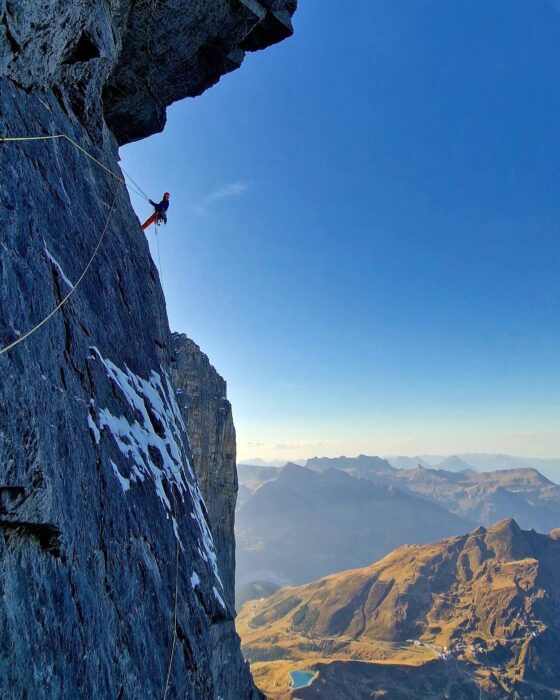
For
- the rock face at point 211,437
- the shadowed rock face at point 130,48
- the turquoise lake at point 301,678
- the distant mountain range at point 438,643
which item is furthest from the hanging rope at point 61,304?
the turquoise lake at point 301,678

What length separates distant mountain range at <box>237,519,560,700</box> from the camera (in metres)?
125

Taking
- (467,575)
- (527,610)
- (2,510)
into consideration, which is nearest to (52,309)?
(2,510)

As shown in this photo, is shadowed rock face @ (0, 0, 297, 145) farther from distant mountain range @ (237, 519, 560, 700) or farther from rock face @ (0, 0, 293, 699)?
distant mountain range @ (237, 519, 560, 700)

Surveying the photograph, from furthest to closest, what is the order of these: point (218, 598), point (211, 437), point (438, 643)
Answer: point (438, 643)
point (211, 437)
point (218, 598)

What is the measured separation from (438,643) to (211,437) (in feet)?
532

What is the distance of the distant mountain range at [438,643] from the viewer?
124938 millimetres

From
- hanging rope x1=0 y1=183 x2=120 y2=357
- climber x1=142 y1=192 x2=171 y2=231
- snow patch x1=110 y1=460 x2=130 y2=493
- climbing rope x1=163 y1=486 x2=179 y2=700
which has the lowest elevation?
climbing rope x1=163 y1=486 x2=179 y2=700

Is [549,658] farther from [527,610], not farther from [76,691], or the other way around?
[76,691]

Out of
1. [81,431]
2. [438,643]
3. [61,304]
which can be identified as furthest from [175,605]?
[438,643]

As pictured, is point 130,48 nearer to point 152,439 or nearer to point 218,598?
point 152,439

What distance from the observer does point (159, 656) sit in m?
9.62

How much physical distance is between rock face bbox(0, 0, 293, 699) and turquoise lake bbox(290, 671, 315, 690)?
136m

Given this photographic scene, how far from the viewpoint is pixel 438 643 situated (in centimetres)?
15988

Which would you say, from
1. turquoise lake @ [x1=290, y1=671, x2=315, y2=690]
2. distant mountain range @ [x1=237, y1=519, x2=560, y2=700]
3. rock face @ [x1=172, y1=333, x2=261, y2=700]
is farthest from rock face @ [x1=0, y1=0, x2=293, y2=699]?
turquoise lake @ [x1=290, y1=671, x2=315, y2=690]
